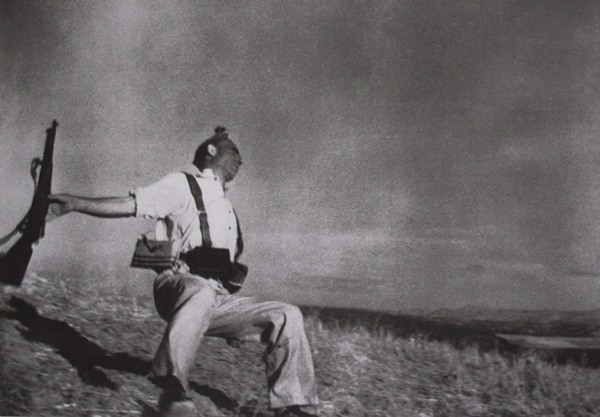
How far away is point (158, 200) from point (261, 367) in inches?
36.2

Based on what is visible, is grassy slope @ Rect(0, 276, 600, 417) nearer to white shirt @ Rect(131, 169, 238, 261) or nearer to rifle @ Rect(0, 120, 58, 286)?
rifle @ Rect(0, 120, 58, 286)

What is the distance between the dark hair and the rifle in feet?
2.30

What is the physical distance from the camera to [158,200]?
312 cm

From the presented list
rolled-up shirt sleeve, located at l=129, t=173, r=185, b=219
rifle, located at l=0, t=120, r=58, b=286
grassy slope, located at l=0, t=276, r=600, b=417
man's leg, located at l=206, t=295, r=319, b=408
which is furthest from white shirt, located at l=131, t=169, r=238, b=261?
grassy slope, located at l=0, t=276, r=600, b=417

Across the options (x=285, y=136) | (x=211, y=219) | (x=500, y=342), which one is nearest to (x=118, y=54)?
(x=285, y=136)

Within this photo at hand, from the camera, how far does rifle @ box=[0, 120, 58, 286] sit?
330 centimetres

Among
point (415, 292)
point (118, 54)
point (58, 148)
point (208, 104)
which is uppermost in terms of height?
point (118, 54)

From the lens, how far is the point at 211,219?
3.21m

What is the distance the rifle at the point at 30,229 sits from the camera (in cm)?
330

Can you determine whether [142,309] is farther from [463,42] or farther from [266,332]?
[463,42]

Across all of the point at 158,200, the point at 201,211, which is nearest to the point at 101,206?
the point at 158,200

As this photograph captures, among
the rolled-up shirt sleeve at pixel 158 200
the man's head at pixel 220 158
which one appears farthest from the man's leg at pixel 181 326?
the man's head at pixel 220 158

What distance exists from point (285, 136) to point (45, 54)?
1349 millimetres

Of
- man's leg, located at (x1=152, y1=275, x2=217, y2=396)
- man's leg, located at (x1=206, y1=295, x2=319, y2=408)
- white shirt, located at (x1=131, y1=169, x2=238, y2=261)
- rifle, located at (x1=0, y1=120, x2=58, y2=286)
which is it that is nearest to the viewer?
man's leg, located at (x1=152, y1=275, x2=217, y2=396)
